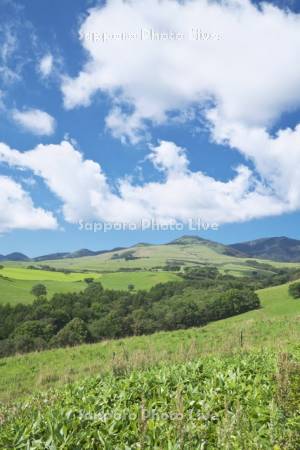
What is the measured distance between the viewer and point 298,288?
235 feet

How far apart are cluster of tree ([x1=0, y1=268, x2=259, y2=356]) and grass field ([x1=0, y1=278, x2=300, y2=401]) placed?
121ft

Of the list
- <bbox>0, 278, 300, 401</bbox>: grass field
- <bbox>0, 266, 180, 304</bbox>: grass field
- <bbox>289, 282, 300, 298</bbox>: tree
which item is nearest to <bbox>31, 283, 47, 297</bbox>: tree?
<bbox>0, 266, 180, 304</bbox>: grass field

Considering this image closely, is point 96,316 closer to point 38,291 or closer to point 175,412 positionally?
point 38,291

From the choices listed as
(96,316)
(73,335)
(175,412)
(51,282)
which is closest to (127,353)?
(175,412)

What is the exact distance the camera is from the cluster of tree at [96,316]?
229 feet

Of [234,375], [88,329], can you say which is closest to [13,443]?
[234,375]

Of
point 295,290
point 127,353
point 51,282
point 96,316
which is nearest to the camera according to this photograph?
point 127,353

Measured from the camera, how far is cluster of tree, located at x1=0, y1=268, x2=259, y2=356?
229 ft

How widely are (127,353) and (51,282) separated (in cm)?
11682

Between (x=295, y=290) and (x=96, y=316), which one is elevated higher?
(x=295, y=290)

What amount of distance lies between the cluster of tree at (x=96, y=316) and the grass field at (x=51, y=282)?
20.7 ft

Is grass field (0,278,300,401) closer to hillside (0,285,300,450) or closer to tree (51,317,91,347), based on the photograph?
hillside (0,285,300,450)

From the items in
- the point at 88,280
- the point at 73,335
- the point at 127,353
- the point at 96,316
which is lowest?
the point at 96,316

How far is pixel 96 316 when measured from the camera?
97562 mm
